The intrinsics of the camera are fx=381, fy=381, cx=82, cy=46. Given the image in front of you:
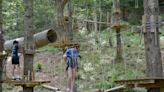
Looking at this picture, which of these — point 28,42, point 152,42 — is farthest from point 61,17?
point 152,42

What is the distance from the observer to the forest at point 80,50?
870cm

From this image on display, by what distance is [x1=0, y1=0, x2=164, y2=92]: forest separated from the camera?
8695 mm

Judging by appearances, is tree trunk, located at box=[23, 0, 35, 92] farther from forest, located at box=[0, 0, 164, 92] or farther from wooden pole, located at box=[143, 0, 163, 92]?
wooden pole, located at box=[143, 0, 163, 92]

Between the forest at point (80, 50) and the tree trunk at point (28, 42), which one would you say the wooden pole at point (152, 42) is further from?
the tree trunk at point (28, 42)

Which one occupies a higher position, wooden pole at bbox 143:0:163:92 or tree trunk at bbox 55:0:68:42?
tree trunk at bbox 55:0:68:42

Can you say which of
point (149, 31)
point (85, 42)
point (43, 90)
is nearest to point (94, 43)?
point (85, 42)

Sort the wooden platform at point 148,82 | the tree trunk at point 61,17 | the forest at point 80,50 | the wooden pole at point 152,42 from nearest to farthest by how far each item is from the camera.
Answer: the wooden platform at point 148,82 < the wooden pole at point 152,42 < the forest at point 80,50 < the tree trunk at point 61,17

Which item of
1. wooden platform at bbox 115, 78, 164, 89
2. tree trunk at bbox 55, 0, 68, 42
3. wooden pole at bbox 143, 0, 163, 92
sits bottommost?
wooden platform at bbox 115, 78, 164, 89

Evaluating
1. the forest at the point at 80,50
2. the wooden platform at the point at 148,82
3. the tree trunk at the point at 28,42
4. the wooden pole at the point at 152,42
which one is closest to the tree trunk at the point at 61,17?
the forest at the point at 80,50

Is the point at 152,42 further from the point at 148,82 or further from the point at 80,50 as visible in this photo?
the point at 80,50

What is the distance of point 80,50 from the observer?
18.2 m

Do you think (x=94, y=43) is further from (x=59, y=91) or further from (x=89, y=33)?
(x=59, y=91)

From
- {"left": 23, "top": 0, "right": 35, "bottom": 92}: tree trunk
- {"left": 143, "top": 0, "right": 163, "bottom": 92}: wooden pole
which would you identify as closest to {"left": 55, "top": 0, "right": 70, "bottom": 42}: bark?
{"left": 23, "top": 0, "right": 35, "bottom": 92}: tree trunk

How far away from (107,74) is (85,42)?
199 inches
